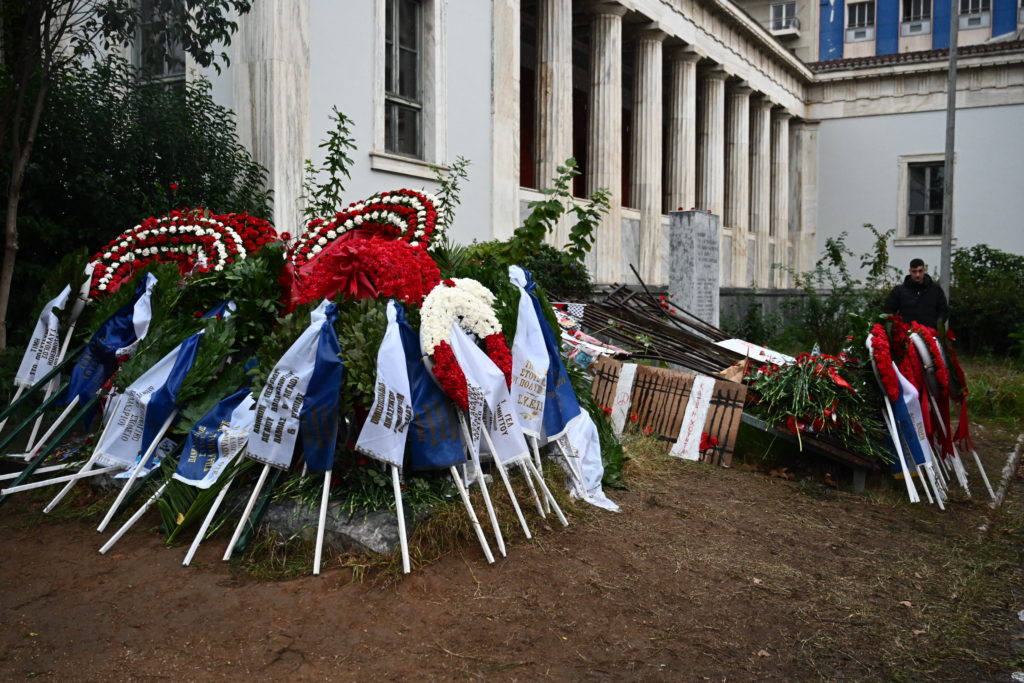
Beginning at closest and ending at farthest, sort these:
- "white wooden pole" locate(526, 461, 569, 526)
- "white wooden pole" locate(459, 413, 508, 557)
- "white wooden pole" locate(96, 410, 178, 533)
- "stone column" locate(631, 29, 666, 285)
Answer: "white wooden pole" locate(459, 413, 508, 557) → "white wooden pole" locate(96, 410, 178, 533) → "white wooden pole" locate(526, 461, 569, 526) → "stone column" locate(631, 29, 666, 285)

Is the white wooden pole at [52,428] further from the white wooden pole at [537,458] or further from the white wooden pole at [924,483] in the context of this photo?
the white wooden pole at [924,483]

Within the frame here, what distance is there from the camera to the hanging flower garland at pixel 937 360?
24.7ft

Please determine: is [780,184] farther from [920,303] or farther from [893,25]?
[920,303]

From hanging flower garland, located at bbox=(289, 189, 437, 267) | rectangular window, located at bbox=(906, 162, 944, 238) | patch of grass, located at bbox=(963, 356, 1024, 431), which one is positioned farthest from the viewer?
rectangular window, located at bbox=(906, 162, 944, 238)

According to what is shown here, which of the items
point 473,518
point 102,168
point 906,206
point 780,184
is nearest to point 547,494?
point 473,518

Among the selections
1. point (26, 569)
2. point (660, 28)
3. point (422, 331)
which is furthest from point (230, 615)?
point (660, 28)

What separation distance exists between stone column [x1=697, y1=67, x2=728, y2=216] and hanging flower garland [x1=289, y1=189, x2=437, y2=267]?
1748 cm

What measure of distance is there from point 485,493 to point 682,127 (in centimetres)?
1837

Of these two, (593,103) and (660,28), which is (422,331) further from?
(660,28)

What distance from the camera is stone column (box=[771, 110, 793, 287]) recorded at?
1141 inches

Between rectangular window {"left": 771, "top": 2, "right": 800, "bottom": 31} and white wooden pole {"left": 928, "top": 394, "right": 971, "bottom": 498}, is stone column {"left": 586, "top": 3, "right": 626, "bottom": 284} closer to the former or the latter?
white wooden pole {"left": 928, "top": 394, "right": 971, "bottom": 498}

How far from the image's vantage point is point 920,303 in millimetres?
11414

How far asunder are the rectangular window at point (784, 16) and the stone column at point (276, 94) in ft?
102

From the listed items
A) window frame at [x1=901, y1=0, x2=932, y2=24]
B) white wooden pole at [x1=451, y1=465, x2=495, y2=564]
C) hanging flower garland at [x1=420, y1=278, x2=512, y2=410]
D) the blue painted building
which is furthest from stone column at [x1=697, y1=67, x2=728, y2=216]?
white wooden pole at [x1=451, y1=465, x2=495, y2=564]
